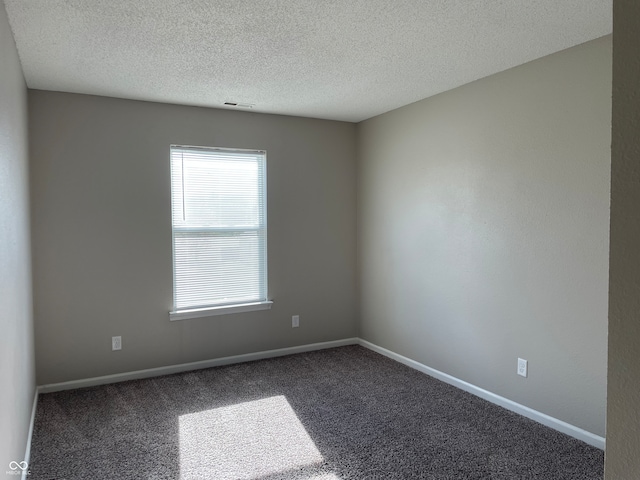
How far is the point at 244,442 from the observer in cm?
278

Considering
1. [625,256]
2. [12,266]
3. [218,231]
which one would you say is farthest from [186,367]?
[625,256]

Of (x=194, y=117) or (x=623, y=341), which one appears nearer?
(x=623, y=341)

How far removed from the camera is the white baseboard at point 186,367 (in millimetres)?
3611

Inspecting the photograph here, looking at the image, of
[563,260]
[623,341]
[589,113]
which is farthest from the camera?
[563,260]

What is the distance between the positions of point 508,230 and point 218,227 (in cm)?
247

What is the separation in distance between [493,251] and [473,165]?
664 millimetres

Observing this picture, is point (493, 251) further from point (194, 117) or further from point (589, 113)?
point (194, 117)

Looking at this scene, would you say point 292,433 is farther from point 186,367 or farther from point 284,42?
point 284,42

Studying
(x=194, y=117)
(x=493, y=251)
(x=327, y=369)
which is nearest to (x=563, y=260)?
(x=493, y=251)

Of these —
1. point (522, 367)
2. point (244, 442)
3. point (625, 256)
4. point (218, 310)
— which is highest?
point (625, 256)

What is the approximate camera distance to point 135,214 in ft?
12.5

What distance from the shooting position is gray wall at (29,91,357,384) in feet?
11.6

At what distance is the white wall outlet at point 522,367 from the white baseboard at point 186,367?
6.64ft

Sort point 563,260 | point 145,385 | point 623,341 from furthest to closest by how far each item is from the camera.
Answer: point 145,385 → point 563,260 → point 623,341
